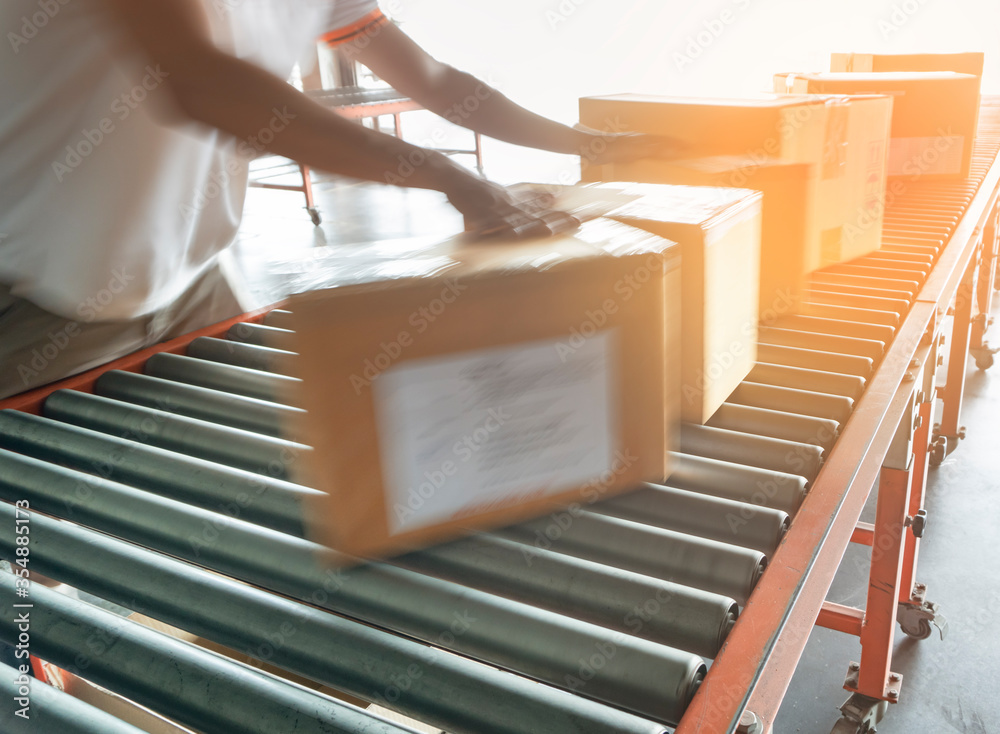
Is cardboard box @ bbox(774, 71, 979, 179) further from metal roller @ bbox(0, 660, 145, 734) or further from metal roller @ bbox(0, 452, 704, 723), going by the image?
metal roller @ bbox(0, 660, 145, 734)

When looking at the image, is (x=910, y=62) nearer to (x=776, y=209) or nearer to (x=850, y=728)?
(x=776, y=209)

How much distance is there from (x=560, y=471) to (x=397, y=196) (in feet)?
25.0

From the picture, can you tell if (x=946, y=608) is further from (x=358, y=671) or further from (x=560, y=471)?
(x=358, y=671)

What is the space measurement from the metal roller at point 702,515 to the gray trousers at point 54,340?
981 mm

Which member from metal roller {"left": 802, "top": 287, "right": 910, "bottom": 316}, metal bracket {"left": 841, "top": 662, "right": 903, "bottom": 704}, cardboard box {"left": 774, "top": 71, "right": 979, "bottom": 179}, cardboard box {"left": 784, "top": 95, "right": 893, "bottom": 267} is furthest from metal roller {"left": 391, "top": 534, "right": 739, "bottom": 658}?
cardboard box {"left": 774, "top": 71, "right": 979, "bottom": 179}

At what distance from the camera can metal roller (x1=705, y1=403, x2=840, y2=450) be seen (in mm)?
925

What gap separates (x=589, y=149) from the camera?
4.27 ft

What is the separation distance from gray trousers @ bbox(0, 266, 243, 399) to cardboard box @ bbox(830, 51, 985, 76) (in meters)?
3.29

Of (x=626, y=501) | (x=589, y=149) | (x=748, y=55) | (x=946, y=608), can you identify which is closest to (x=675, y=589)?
(x=626, y=501)

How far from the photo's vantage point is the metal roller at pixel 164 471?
0.84 m

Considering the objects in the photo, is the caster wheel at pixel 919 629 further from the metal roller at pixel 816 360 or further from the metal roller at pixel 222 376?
the metal roller at pixel 222 376

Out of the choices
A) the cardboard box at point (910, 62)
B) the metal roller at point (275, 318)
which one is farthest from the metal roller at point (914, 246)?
the cardboard box at point (910, 62)

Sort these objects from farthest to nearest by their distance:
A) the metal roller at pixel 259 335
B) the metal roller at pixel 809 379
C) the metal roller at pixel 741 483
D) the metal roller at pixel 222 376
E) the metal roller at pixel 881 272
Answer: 1. the metal roller at pixel 881 272
2. the metal roller at pixel 259 335
3. the metal roller at pixel 222 376
4. the metal roller at pixel 809 379
5. the metal roller at pixel 741 483

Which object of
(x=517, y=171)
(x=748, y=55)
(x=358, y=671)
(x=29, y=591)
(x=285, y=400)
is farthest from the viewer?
(x=517, y=171)
